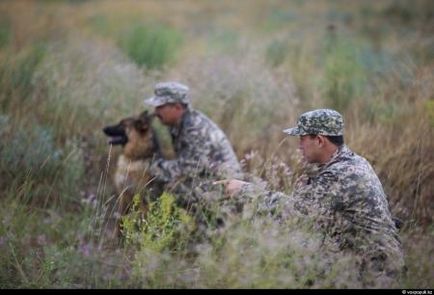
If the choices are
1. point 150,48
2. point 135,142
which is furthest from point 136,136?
point 150,48

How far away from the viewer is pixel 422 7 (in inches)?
593

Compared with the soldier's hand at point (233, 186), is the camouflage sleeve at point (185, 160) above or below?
below

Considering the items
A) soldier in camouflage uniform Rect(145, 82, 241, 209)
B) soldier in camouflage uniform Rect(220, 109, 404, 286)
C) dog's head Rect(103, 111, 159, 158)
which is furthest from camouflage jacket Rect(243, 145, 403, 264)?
dog's head Rect(103, 111, 159, 158)

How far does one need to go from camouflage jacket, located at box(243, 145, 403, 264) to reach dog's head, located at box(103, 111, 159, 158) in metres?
2.28

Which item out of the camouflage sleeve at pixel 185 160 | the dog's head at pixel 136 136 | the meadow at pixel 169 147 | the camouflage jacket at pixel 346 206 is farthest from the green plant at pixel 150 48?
the camouflage jacket at pixel 346 206

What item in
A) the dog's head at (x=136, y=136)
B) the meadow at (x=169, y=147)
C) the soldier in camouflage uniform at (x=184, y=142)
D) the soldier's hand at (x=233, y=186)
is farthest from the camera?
the dog's head at (x=136, y=136)

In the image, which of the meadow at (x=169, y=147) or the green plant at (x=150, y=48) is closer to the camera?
the meadow at (x=169, y=147)

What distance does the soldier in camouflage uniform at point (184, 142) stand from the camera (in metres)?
5.57

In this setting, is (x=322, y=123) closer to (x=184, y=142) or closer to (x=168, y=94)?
(x=184, y=142)

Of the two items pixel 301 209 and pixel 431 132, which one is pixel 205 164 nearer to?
pixel 301 209

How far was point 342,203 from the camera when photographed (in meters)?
3.84

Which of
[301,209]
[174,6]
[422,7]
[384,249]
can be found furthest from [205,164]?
[174,6]

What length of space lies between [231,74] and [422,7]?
391 inches

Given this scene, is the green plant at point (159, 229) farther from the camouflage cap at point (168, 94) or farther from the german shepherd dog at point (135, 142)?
the camouflage cap at point (168, 94)
